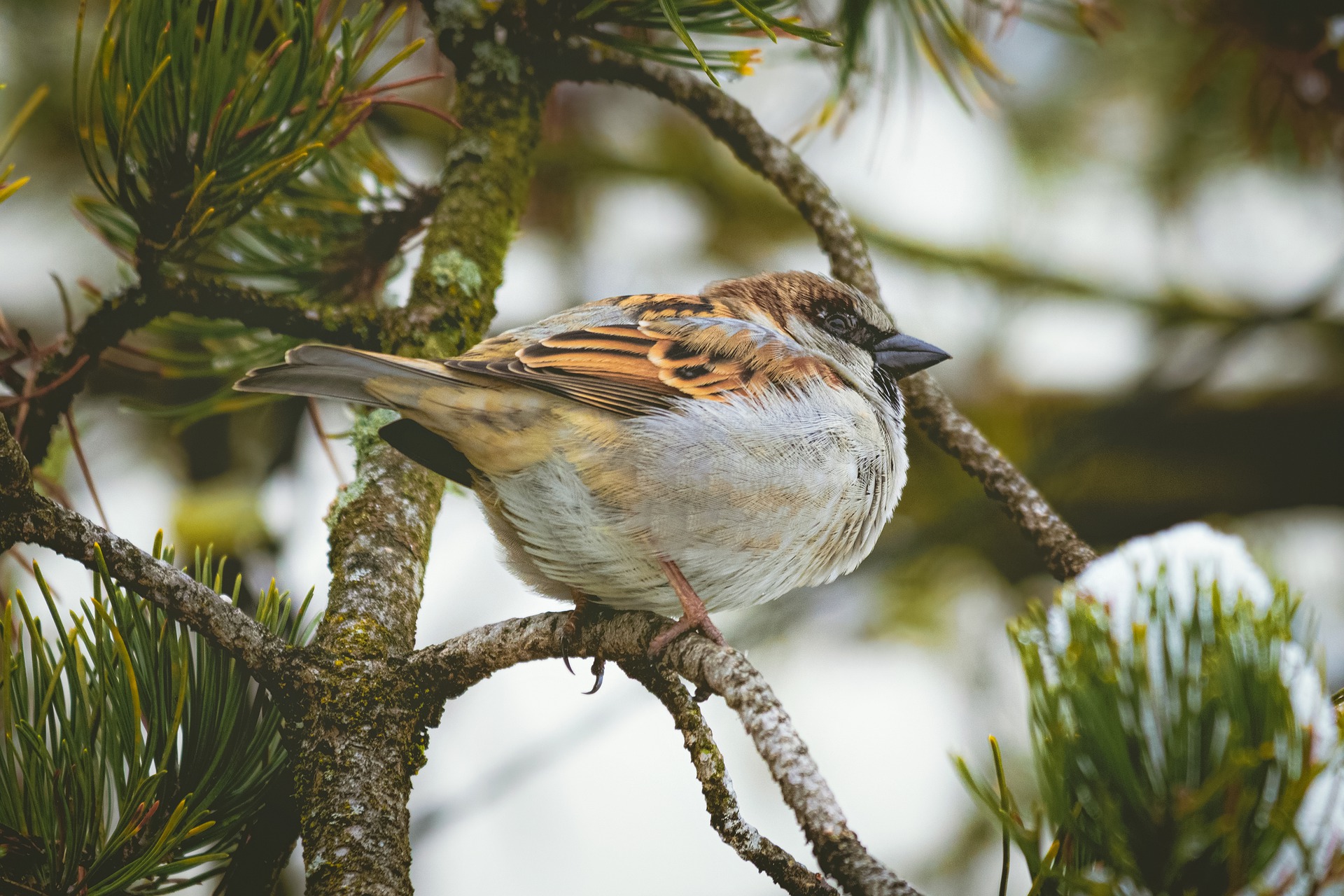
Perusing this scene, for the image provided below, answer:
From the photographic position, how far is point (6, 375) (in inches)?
78.4

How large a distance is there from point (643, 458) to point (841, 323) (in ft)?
3.18

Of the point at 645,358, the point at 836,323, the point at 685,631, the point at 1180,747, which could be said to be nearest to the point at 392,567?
the point at 685,631

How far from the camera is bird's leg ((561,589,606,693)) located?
6.20 feet

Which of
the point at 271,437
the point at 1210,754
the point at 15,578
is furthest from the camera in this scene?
the point at 271,437

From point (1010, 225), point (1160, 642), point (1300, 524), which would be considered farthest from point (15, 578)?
point (1300, 524)

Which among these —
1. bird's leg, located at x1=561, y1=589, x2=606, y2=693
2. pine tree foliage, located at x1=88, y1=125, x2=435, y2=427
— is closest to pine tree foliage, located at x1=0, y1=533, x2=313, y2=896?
bird's leg, located at x1=561, y1=589, x2=606, y2=693

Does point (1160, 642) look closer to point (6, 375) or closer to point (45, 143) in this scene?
point (6, 375)

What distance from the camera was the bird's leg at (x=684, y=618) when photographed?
73.9 inches

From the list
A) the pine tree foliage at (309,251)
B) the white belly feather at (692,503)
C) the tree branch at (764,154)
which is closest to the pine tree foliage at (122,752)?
the white belly feather at (692,503)

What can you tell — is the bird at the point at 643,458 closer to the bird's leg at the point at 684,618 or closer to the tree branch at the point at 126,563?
the bird's leg at the point at 684,618

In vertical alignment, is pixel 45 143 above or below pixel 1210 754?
above

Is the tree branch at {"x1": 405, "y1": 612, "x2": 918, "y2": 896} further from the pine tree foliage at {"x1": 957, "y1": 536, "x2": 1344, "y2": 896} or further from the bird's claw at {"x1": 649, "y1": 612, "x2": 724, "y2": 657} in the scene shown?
the pine tree foliage at {"x1": 957, "y1": 536, "x2": 1344, "y2": 896}

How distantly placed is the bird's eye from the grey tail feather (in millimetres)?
1275

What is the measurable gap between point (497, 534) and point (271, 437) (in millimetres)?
2040
